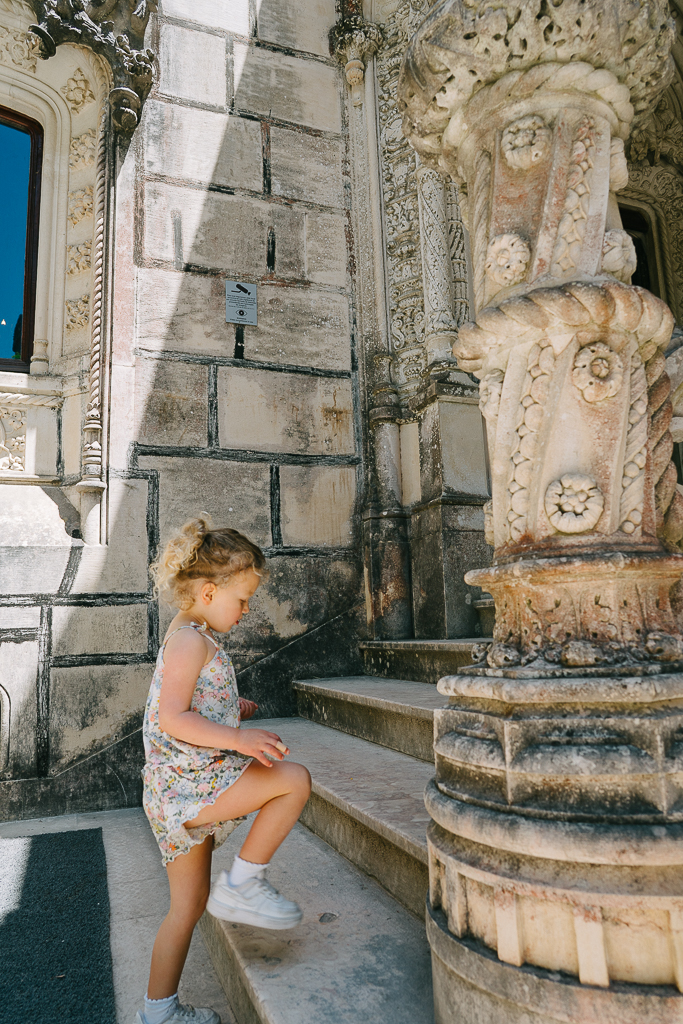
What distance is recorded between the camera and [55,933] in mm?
1990

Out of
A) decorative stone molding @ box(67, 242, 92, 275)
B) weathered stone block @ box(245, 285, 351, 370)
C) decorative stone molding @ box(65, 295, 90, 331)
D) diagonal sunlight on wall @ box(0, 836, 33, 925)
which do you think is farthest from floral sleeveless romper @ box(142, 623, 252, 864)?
decorative stone molding @ box(67, 242, 92, 275)

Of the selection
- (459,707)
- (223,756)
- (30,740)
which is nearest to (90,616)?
(30,740)

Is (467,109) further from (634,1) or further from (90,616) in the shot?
(90,616)

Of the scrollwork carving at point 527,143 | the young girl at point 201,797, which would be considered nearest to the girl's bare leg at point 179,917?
the young girl at point 201,797

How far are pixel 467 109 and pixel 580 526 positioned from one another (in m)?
1.01

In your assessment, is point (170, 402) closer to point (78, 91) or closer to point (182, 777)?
point (78, 91)

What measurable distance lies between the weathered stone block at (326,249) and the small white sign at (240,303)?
1.45 ft

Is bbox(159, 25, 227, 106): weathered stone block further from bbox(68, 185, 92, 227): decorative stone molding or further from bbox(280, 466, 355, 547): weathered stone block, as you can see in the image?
bbox(280, 466, 355, 547): weathered stone block

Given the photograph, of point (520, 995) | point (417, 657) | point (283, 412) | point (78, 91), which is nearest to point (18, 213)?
point (78, 91)

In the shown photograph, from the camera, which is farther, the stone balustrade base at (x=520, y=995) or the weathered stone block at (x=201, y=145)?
the weathered stone block at (x=201, y=145)

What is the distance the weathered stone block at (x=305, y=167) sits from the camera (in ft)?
14.7

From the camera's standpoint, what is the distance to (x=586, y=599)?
1233mm

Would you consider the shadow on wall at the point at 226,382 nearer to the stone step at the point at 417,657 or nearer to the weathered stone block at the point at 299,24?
the weathered stone block at the point at 299,24

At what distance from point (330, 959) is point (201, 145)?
4.45m
